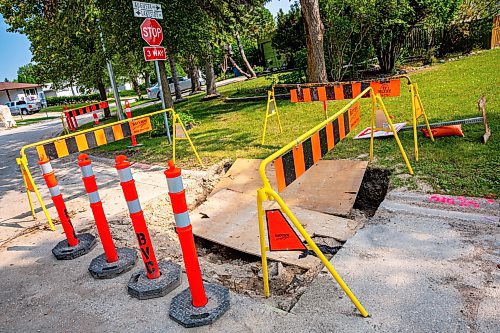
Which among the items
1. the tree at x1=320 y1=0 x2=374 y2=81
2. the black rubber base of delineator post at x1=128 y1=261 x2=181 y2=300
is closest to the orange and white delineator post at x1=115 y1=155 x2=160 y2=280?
the black rubber base of delineator post at x1=128 y1=261 x2=181 y2=300

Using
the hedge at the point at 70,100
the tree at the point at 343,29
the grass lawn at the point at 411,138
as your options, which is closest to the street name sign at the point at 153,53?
the grass lawn at the point at 411,138

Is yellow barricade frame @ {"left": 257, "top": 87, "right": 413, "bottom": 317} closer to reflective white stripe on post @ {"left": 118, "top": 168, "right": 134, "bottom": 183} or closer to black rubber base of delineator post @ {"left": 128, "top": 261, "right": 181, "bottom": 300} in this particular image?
black rubber base of delineator post @ {"left": 128, "top": 261, "right": 181, "bottom": 300}

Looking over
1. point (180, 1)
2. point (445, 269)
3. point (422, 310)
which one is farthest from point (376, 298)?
point (180, 1)

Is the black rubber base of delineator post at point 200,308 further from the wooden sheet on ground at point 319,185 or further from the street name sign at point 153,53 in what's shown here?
the street name sign at point 153,53

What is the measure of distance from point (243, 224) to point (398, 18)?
12.8m

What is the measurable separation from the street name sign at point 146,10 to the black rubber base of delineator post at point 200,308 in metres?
6.93

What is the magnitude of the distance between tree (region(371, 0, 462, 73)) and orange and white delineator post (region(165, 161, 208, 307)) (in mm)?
13095

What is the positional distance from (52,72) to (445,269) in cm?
2203

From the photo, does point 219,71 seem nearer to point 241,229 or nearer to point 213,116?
point 213,116

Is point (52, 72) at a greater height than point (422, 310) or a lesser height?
greater

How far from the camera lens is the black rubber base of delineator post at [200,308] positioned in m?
2.65

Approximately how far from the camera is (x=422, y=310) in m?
2.54

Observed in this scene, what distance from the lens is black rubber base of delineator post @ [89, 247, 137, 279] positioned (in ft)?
11.3

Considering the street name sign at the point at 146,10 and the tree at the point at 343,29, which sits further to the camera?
the tree at the point at 343,29
